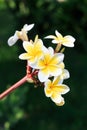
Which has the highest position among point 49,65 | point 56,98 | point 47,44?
point 47,44

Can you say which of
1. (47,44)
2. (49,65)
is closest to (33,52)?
(49,65)

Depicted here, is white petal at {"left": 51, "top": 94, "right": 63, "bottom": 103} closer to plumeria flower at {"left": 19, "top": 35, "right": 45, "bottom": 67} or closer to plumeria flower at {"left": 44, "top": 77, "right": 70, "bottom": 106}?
plumeria flower at {"left": 44, "top": 77, "right": 70, "bottom": 106}

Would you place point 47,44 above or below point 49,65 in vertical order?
above

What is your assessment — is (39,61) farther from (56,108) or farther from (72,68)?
(72,68)

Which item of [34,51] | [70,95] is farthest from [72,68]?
[34,51]

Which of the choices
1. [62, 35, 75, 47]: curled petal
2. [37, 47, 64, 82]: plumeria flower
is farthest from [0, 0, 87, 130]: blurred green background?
[37, 47, 64, 82]: plumeria flower

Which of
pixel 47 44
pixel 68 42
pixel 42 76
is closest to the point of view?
pixel 42 76

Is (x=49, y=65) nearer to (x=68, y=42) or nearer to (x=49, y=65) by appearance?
(x=49, y=65)
